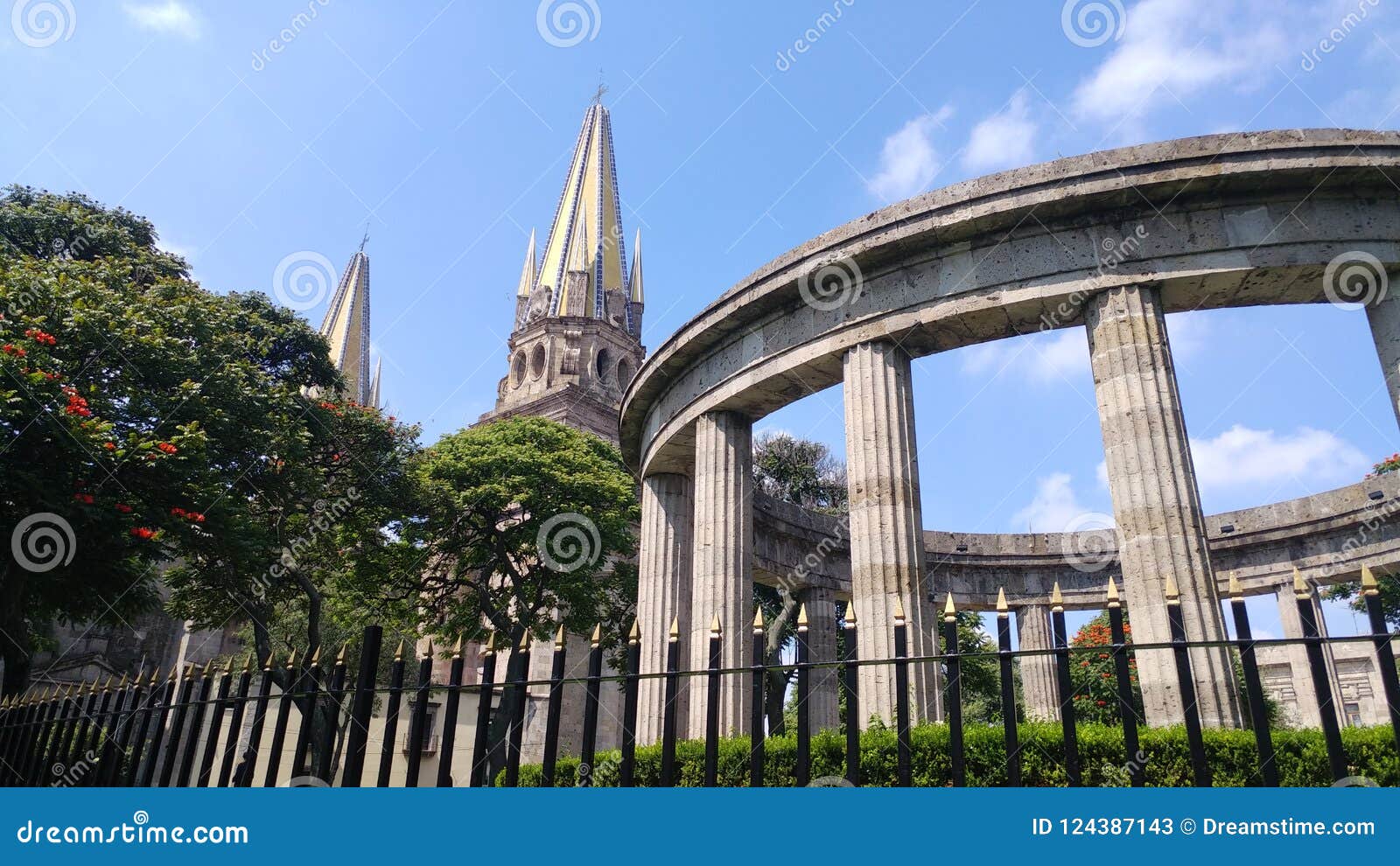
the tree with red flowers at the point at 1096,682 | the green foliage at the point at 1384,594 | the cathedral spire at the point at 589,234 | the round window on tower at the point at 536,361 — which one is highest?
the cathedral spire at the point at 589,234

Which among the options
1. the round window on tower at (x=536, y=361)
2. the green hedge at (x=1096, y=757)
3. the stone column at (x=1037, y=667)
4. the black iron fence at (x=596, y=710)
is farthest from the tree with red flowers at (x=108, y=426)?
the round window on tower at (x=536, y=361)

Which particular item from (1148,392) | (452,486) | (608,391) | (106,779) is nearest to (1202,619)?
(1148,392)

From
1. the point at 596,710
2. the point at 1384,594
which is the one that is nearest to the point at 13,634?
the point at 596,710

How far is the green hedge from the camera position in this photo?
7.76 metres

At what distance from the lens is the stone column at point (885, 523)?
11133mm

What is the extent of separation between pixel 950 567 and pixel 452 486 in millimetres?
15787

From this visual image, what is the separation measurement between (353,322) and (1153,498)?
73.1m

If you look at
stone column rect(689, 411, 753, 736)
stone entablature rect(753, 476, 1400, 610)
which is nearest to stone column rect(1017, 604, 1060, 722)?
stone entablature rect(753, 476, 1400, 610)

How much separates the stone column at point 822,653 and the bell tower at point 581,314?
88.7 feet

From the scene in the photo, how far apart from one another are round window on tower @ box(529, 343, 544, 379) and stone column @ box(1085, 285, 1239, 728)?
4488cm

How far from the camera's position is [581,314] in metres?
53.5

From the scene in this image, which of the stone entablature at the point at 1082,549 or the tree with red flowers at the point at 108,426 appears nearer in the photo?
the tree with red flowers at the point at 108,426

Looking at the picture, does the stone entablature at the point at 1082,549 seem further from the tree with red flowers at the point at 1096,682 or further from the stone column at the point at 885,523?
the stone column at the point at 885,523

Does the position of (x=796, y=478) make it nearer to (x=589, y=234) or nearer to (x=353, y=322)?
(x=589, y=234)
